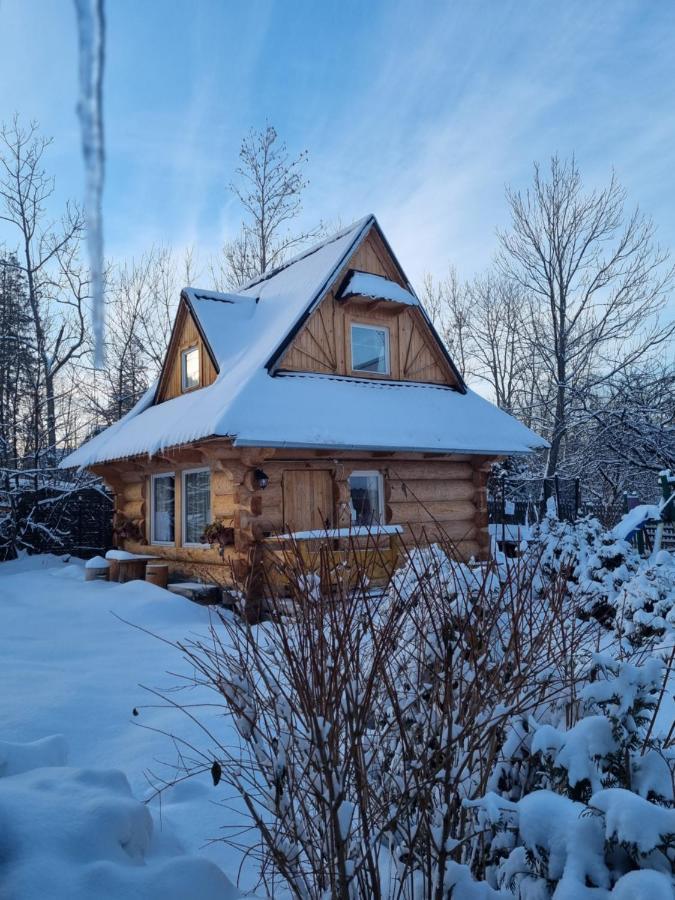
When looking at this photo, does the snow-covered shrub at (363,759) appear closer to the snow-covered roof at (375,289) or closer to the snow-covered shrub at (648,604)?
the snow-covered shrub at (648,604)

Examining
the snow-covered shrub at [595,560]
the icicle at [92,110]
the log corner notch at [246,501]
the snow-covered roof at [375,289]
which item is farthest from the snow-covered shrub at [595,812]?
the snow-covered roof at [375,289]

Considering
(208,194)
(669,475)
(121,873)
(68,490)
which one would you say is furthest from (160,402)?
(208,194)

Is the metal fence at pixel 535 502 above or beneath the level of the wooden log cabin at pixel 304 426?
beneath

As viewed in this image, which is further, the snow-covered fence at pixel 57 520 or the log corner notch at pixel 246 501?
the snow-covered fence at pixel 57 520

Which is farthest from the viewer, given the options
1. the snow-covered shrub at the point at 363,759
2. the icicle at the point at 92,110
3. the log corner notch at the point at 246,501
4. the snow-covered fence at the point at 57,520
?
the snow-covered fence at the point at 57,520

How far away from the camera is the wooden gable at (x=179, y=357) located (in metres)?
12.4

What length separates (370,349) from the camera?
1262 cm

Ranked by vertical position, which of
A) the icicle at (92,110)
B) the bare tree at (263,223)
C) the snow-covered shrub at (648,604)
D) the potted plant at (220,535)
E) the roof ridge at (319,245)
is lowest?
the snow-covered shrub at (648,604)

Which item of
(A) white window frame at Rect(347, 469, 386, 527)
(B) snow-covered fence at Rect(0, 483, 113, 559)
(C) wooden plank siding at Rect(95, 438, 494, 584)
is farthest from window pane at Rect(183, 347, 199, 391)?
(B) snow-covered fence at Rect(0, 483, 113, 559)

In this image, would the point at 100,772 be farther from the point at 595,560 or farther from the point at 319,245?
the point at 319,245

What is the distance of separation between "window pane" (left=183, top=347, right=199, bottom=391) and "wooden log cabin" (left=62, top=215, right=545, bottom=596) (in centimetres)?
5

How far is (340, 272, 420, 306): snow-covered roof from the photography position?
11.8 metres

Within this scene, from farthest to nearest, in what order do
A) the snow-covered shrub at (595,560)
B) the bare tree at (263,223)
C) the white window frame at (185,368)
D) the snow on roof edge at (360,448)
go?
the bare tree at (263,223), the white window frame at (185,368), the snow on roof edge at (360,448), the snow-covered shrub at (595,560)

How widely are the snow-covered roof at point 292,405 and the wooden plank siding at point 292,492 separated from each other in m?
0.54
